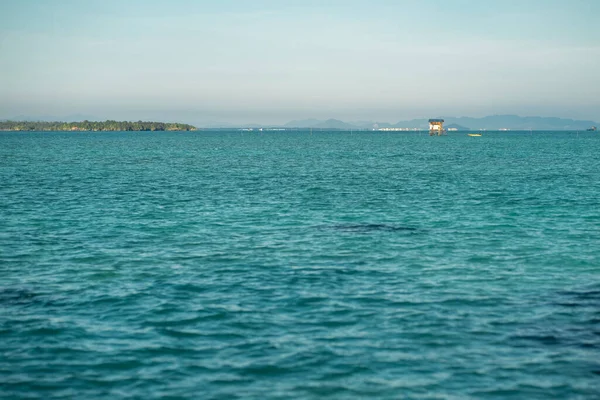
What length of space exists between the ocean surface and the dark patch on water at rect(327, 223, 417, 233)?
0.53ft

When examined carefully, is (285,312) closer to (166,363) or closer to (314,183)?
(166,363)

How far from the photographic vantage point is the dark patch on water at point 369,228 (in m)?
34.6

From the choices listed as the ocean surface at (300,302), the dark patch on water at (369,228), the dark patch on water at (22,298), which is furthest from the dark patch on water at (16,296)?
the dark patch on water at (369,228)

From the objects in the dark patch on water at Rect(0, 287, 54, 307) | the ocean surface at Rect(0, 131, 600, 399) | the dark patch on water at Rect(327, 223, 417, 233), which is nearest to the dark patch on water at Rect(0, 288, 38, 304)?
the dark patch on water at Rect(0, 287, 54, 307)

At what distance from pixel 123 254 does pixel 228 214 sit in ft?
44.2

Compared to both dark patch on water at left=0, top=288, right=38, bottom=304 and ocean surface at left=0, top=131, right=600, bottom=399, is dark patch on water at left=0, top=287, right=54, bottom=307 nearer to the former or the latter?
dark patch on water at left=0, top=288, right=38, bottom=304

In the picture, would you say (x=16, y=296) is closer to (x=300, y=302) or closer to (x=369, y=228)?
(x=300, y=302)

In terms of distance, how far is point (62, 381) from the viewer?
1484 cm

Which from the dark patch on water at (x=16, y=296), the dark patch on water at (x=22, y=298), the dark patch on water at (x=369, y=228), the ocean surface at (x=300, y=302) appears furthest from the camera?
the dark patch on water at (x=369, y=228)

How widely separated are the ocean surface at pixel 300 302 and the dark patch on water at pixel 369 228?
162mm

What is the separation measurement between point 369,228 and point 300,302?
50.3ft

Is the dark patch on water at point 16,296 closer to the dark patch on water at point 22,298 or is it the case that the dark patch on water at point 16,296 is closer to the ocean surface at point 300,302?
the dark patch on water at point 22,298

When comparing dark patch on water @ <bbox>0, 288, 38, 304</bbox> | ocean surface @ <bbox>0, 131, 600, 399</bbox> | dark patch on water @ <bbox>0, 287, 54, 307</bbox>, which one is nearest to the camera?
ocean surface @ <bbox>0, 131, 600, 399</bbox>

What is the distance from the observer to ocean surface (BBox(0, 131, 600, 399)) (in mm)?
14789
